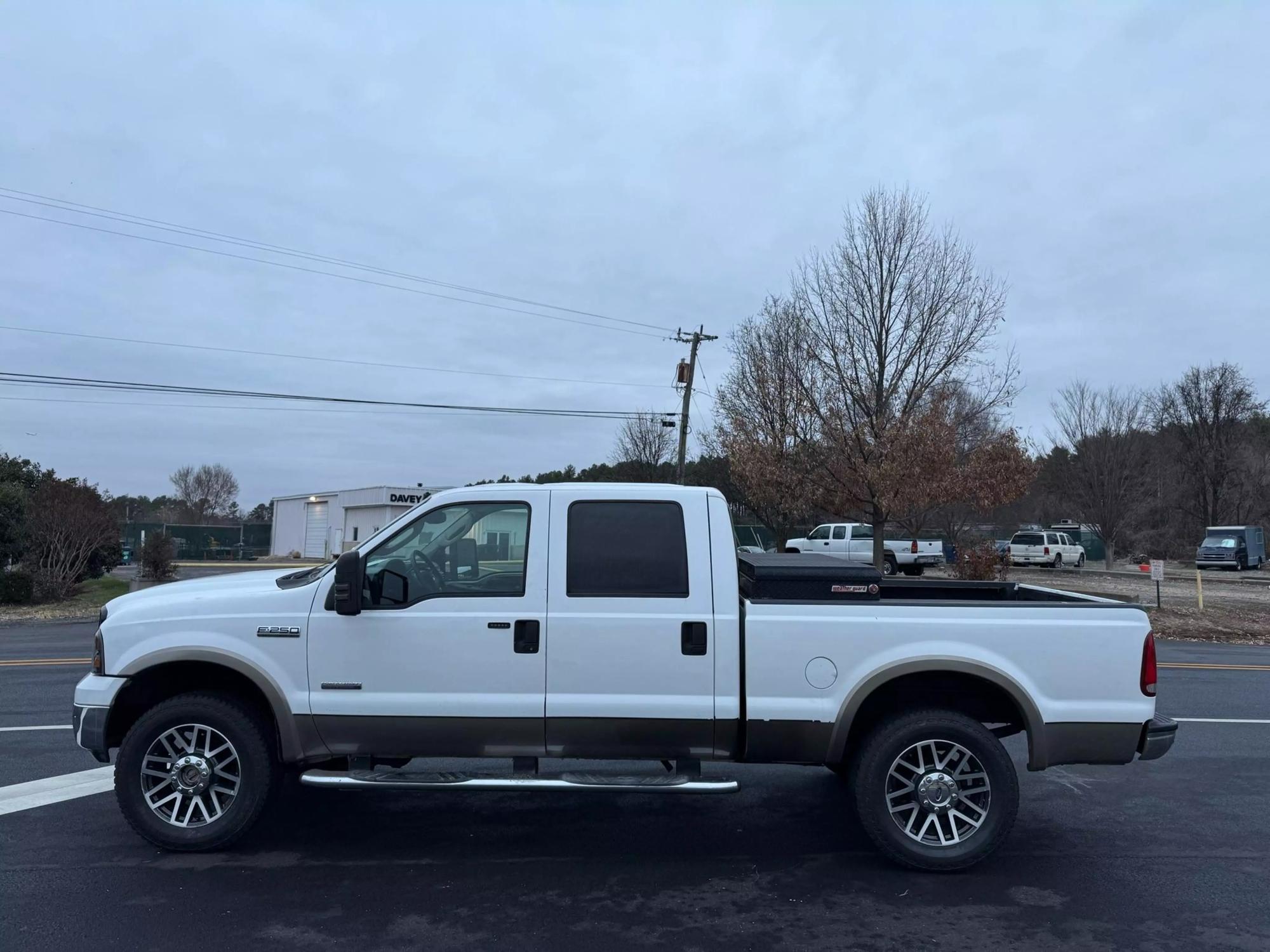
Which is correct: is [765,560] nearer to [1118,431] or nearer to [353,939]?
[353,939]

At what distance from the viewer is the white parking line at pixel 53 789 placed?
19.3ft

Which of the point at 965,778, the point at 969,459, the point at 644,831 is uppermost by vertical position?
the point at 969,459

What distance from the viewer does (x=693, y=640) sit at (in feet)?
16.3

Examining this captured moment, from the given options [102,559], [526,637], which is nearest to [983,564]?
[526,637]

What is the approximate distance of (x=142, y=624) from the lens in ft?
16.5

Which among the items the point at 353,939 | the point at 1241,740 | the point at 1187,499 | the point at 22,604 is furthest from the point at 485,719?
the point at 1187,499

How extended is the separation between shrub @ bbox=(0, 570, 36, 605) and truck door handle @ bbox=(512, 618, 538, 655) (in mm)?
20557

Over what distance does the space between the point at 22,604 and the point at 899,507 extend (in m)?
19.7

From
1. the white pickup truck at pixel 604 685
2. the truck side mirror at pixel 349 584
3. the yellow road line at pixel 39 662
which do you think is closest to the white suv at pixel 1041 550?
the yellow road line at pixel 39 662

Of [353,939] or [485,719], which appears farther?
[485,719]

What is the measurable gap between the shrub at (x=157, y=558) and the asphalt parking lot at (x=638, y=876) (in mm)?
22328

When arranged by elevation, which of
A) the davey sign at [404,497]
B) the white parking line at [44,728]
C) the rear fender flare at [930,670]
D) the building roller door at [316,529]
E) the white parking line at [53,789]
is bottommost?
the white parking line at [53,789]

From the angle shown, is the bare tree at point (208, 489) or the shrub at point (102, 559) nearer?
the shrub at point (102, 559)

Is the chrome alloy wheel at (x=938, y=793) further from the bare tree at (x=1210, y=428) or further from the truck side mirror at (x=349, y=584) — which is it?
the bare tree at (x=1210, y=428)
